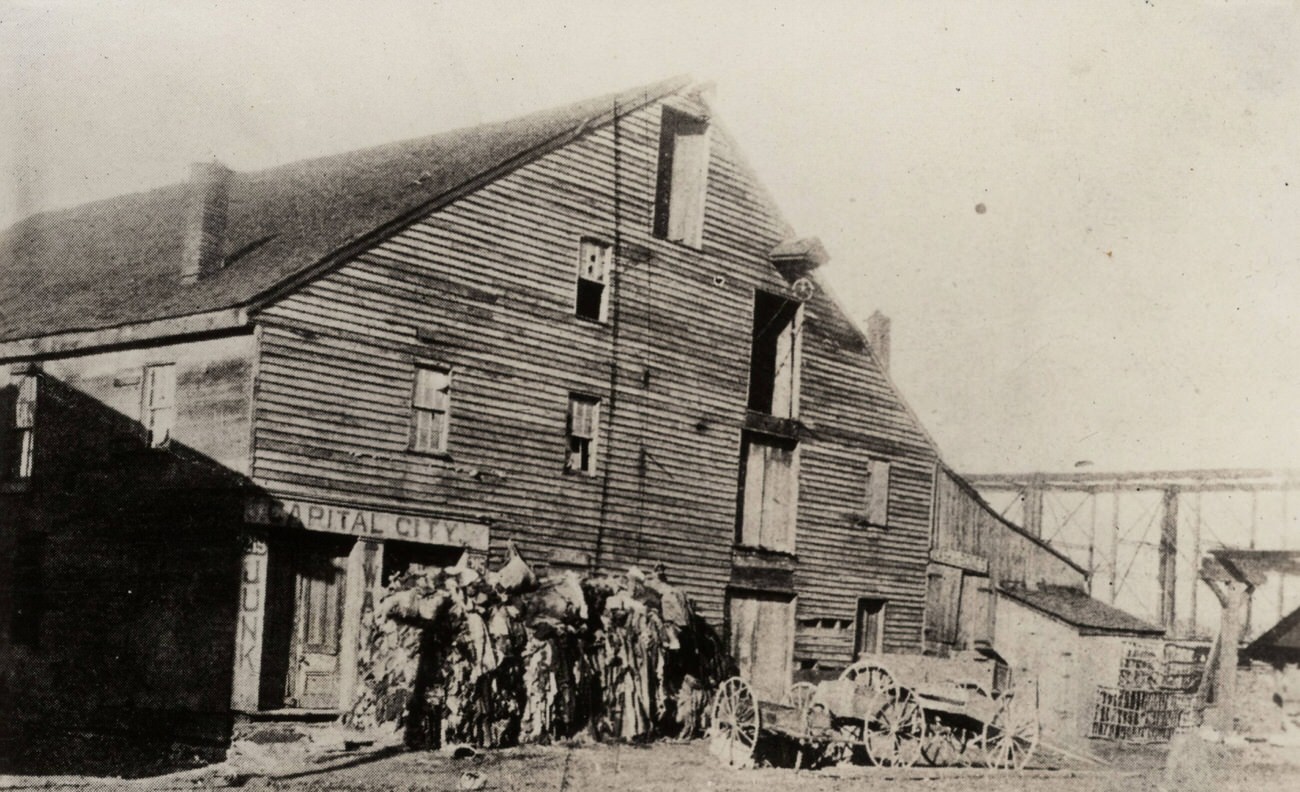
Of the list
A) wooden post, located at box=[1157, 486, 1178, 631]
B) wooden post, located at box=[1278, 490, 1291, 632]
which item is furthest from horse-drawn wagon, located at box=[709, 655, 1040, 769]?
wooden post, located at box=[1157, 486, 1178, 631]

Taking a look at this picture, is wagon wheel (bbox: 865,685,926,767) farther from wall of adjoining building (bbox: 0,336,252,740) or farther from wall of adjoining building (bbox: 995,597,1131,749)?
wall of adjoining building (bbox: 995,597,1131,749)

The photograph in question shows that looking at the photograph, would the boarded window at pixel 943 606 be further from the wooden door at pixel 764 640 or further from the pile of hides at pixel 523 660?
the pile of hides at pixel 523 660

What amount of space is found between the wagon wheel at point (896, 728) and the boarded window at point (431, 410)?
26.3 ft

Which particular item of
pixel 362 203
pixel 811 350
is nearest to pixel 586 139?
pixel 362 203

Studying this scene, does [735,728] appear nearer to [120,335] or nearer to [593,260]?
[593,260]

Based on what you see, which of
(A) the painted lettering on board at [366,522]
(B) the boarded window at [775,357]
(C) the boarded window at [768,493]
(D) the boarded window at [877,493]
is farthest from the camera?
(D) the boarded window at [877,493]

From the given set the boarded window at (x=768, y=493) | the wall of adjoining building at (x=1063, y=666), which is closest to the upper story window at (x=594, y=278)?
the boarded window at (x=768, y=493)

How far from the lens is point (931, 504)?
1167 inches

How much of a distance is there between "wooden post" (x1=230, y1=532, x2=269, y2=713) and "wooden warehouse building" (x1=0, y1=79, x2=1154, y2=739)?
3 cm

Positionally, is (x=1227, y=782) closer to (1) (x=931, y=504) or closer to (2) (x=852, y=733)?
(2) (x=852, y=733)

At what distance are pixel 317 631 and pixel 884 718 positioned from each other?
28.1 feet

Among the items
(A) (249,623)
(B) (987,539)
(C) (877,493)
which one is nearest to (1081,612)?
(B) (987,539)

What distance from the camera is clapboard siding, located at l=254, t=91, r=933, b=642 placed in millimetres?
19625

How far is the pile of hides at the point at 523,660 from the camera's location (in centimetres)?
1758
